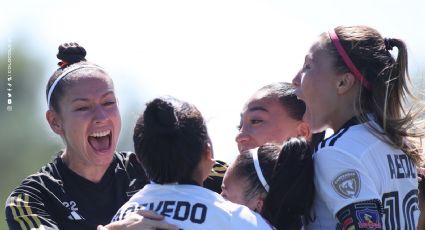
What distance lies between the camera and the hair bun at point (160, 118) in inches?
168

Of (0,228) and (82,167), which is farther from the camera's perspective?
(0,228)

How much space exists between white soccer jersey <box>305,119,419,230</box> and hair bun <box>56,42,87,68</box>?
6.88ft

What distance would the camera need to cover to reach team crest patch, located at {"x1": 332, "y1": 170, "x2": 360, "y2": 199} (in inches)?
177

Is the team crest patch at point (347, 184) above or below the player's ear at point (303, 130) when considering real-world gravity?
above

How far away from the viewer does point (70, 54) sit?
20.4 feet

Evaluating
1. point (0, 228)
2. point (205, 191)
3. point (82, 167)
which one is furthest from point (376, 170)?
point (0, 228)

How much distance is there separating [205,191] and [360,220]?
71 cm

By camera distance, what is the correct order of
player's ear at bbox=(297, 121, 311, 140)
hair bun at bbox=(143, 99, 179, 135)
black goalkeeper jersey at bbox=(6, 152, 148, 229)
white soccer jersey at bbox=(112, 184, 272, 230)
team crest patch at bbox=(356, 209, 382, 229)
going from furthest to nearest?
player's ear at bbox=(297, 121, 311, 140), black goalkeeper jersey at bbox=(6, 152, 148, 229), team crest patch at bbox=(356, 209, 382, 229), hair bun at bbox=(143, 99, 179, 135), white soccer jersey at bbox=(112, 184, 272, 230)

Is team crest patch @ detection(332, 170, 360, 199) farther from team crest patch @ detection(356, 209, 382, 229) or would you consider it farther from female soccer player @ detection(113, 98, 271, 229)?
female soccer player @ detection(113, 98, 271, 229)

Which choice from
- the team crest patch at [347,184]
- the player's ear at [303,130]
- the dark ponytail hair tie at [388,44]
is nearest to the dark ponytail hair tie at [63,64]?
the player's ear at [303,130]

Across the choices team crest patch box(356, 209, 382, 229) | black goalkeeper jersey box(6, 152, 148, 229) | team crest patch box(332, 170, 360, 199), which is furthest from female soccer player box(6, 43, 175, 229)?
team crest patch box(356, 209, 382, 229)

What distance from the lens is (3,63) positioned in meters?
25.2

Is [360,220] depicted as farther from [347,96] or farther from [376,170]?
[347,96]

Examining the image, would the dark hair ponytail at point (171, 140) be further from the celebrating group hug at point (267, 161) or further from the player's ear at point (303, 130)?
the player's ear at point (303, 130)
